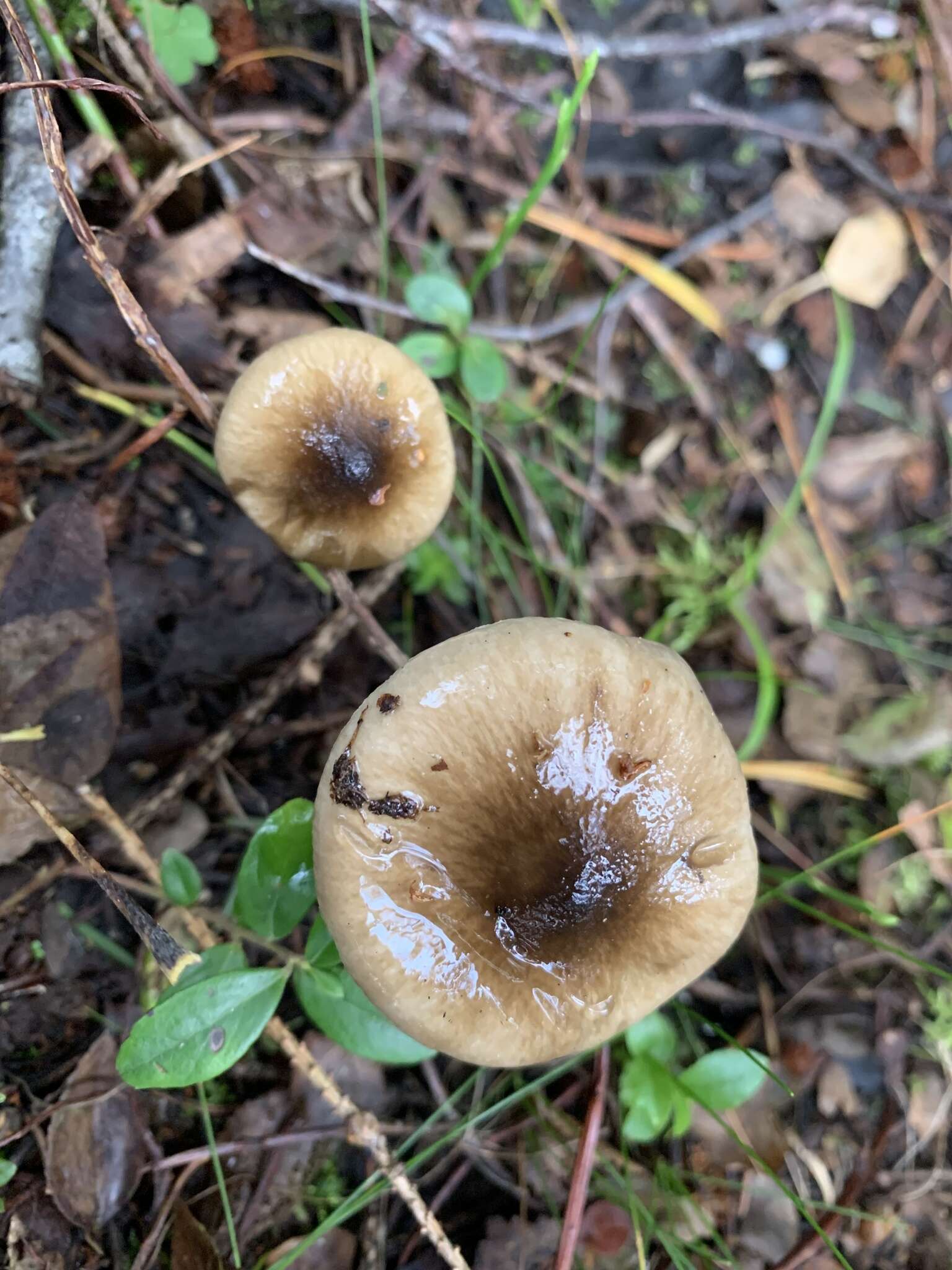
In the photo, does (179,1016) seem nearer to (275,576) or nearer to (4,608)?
(4,608)

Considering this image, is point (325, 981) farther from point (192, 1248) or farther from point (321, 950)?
point (192, 1248)

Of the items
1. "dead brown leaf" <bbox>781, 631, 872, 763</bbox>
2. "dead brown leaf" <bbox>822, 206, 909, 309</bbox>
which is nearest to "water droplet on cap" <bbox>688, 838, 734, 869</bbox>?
"dead brown leaf" <bbox>781, 631, 872, 763</bbox>

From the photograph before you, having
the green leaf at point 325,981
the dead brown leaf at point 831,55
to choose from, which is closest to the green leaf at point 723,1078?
the green leaf at point 325,981

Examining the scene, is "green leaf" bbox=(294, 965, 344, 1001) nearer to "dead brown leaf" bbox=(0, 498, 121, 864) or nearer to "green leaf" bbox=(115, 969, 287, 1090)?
"green leaf" bbox=(115, 969, 287, 1090)

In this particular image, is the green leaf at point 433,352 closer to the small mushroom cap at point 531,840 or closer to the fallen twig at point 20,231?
the fallen twig at point 20,231

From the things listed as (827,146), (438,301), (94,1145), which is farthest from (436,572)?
(827,146)
